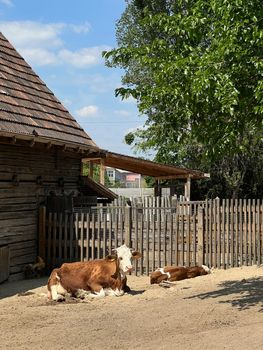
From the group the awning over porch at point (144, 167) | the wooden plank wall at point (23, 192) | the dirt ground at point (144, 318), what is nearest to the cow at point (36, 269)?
the wooden plank wall at point (23, 192)

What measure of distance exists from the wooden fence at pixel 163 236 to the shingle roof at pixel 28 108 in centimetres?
210

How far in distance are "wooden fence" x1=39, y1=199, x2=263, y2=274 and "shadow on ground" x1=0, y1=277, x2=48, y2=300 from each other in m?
1.25

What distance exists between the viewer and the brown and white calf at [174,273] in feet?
35.5

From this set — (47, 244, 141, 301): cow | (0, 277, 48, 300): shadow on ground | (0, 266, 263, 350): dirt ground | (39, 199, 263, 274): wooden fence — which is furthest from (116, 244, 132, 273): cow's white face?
(39, 199, 263, 274): wooden fence

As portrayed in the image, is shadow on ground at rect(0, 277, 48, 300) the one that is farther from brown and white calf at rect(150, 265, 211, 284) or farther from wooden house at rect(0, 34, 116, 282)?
brown and white calf at rect(150, 265, 211, 284)

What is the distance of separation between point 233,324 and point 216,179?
27.6 metres

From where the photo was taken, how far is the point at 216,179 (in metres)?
34.1

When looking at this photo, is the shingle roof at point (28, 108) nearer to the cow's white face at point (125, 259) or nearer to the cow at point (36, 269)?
the cow at point (36, 269)

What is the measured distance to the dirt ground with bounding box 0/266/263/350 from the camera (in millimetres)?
6102

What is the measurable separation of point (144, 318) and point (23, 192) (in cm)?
545

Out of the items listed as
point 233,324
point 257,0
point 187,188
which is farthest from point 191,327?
point 187,188

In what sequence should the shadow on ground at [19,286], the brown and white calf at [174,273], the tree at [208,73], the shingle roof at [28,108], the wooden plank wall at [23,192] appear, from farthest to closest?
the wooden plank wall at [23,192] < the shingle roof at [28,108] < the brown and white calf at [174,273] < the shadow on ground at [19,286] < the tree at [208,73]

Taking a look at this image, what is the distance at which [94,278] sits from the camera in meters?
9.32

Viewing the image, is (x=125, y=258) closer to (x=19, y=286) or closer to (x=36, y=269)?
(x=19, y=286)
